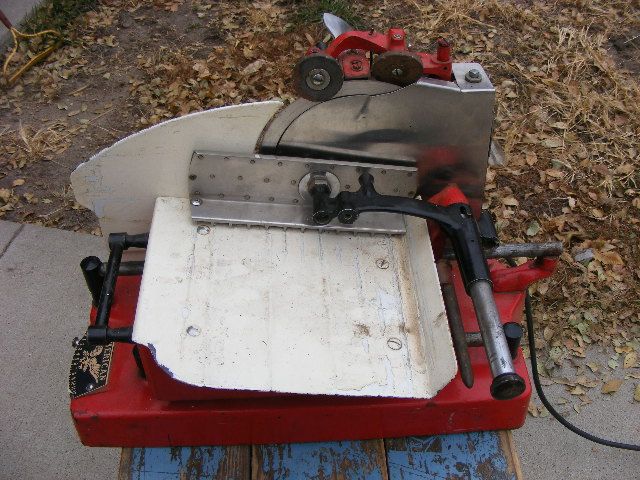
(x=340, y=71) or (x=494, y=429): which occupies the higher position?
(x=340, y=71)

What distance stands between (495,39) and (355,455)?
2.97m

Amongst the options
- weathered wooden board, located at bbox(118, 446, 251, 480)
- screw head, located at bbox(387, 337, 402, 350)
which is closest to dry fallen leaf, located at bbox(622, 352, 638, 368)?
screw head, located at bbox(387, 337, 402, 350)

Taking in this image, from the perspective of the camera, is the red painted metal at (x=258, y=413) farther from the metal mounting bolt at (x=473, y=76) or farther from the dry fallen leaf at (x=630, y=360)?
the dry fallen leaf at (x=630, y=360)

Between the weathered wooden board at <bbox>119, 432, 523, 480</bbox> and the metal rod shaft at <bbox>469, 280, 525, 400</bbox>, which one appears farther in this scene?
the weathered wooden board at <bbox>119, 432, 523, 480</bbox>

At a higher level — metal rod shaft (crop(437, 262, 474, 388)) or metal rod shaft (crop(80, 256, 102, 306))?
metal rod shaft (crop(80, 256, 102, 306))

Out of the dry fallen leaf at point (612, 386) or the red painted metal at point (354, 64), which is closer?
the red painted metal at point (354, 64)

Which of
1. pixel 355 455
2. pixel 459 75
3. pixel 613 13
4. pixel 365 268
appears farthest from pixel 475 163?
pixel 613 13

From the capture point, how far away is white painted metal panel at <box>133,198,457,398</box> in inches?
52.4

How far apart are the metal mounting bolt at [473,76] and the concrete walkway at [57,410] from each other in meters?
1.37

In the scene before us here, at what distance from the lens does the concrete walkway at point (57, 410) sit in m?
2.22

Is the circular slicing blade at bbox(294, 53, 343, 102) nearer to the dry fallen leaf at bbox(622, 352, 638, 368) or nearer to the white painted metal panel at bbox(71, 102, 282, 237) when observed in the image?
the white painted metal panel at bbox(71, 102, 282, 237)

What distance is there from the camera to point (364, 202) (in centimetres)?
149

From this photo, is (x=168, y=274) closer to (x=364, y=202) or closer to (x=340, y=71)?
(x=364, y=202)

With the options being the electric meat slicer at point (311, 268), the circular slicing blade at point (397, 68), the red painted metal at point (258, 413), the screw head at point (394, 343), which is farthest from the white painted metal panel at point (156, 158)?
the screw head at point (394, 343)
